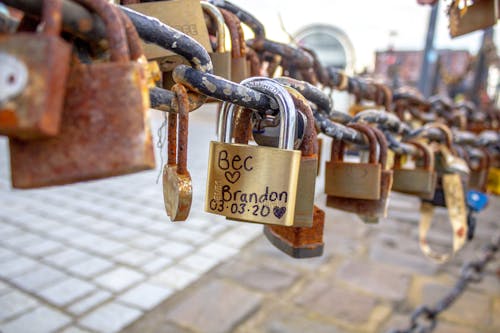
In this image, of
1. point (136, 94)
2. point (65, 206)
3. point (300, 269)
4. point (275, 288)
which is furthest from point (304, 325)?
point (65, 206)

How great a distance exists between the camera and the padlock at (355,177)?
68 centimetres

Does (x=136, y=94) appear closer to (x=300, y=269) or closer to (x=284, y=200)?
(x=284, y=200)

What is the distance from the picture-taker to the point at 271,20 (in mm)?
858

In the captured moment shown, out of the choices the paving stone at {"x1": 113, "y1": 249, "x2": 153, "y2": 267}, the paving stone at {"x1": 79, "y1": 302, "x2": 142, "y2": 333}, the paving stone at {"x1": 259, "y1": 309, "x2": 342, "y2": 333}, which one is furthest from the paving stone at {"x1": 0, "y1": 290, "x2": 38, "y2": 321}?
the paving stone at {"x1": 259, "y1": 309, "x2": 342, "y2": 333}

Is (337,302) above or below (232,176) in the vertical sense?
below

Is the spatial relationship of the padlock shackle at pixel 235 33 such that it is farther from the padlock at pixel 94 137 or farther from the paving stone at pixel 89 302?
the paving stone at pixel 89 302

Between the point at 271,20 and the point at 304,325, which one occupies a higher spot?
the point at 271,20

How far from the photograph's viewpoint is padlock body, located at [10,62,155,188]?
11.5 inches

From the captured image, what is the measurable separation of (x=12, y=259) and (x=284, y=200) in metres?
2.33

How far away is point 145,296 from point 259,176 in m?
1.76

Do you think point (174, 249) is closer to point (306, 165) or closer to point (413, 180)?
point (413, 180)

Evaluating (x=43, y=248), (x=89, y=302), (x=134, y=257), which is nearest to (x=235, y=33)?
(x=89, y=302)

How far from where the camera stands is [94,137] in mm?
295

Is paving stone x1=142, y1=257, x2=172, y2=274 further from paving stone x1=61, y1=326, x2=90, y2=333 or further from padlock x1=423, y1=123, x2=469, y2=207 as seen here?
padlock x1=423, y1=123, x2=469, y2=207
